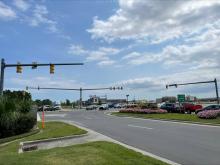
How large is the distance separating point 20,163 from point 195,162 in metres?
5.10

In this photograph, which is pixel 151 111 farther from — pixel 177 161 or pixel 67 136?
pixel 177 161

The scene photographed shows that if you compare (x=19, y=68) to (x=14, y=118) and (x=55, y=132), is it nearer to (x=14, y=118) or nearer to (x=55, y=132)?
(x=14, y=118)

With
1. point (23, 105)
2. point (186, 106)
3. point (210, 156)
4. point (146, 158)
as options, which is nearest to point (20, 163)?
point (146, 158)

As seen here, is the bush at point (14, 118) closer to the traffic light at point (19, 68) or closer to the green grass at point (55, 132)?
the green grass at point (55, 132)

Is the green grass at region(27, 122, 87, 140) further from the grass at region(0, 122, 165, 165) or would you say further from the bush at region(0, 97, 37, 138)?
the grass at region(0, 122, 165, 165)

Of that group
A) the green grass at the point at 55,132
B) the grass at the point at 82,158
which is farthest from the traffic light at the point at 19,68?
the grass at the point at 82,158

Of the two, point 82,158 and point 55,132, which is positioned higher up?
point 55,132

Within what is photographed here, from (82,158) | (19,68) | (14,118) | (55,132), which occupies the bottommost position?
(82,158)

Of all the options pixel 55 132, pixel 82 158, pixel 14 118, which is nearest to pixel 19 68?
pixel 14 118

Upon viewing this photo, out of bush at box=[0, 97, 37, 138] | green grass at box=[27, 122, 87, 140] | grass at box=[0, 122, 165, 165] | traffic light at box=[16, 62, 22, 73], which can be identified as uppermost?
traffic light at box=[16, 62, 22, 73]

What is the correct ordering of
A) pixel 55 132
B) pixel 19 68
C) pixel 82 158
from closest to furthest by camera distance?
pixel 82 158, pixel 55 132, pixel 19 68

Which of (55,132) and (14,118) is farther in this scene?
(14,118)

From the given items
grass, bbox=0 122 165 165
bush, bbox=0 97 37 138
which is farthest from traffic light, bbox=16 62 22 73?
grass, bbox=0 122 165 165

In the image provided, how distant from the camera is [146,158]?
34.3ft
